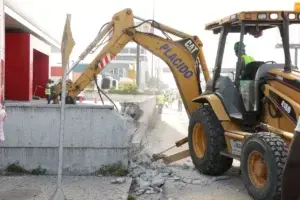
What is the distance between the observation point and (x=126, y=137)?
741cm

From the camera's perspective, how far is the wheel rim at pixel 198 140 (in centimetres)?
780

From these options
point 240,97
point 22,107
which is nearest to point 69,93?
point 22,107

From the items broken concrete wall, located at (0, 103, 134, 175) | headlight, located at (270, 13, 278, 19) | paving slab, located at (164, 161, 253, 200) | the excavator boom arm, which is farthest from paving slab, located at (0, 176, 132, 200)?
headlight, located at (270, 13, 278, 19)

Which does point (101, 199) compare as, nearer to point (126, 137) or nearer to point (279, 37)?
point (126, 137)

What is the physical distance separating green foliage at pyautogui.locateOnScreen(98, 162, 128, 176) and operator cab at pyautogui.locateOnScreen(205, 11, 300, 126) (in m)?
2.09

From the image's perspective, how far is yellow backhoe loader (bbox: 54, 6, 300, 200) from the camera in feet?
18.6

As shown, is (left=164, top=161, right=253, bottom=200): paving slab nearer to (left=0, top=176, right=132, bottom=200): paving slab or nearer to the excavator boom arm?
(left=0, top=176, right=132, bottom=200): paving slab

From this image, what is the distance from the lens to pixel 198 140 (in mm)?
7973

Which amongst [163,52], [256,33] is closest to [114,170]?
[163,52]

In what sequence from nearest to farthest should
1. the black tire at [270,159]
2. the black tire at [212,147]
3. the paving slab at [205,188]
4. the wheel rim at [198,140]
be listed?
1. the black tire at [270,159]
2. the paving slab at [205,188]
3. the black tire at [212,147]
4. the wheel rim at [198,140]

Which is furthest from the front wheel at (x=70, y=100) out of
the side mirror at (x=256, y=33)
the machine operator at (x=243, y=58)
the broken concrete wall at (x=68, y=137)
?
the side mirror at (x=256, y=33)

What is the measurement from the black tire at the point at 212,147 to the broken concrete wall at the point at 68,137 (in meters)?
1.37

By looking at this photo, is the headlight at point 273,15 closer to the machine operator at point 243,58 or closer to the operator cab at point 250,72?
the operator cab at point 250,72

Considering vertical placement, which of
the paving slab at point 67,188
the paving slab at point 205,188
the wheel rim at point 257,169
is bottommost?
the paving slab at point 205,188
